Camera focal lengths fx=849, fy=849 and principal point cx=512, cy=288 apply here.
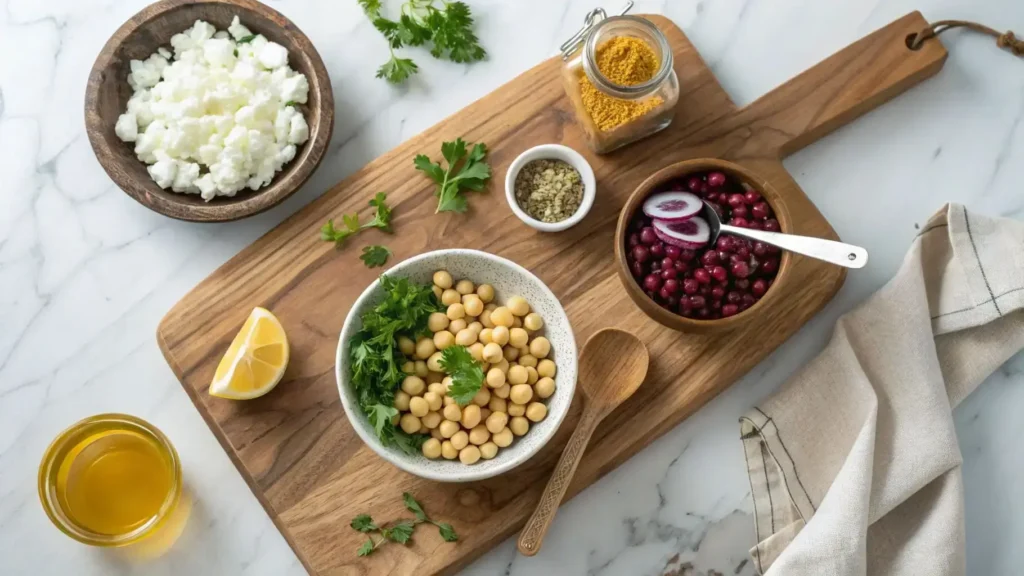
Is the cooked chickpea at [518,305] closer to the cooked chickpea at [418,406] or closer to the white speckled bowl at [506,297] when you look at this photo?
the white speckled bowl at [506,297]

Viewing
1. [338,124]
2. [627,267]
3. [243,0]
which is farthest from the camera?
[338,124]

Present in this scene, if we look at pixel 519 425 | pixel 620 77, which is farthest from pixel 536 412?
pixel 620 77

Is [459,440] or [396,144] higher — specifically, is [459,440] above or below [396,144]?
below

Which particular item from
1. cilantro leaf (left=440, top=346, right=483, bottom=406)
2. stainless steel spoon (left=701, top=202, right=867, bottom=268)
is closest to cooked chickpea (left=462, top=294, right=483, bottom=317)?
cilantro leaf (left=440, top=346, right=483, bottom=406)

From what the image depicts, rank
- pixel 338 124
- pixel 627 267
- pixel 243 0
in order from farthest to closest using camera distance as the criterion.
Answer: pixel 338 124 < pixel 243 0 < pixel 627 267

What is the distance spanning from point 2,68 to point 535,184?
1.32 m

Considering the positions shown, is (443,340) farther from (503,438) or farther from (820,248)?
(820,248)

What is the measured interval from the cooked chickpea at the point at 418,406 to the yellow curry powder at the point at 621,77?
694 mm

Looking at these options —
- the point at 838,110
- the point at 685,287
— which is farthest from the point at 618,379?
the point at 838,110

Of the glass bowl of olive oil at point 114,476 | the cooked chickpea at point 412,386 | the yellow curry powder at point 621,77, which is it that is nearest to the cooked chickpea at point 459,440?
the cooked chickpea at point 412,386

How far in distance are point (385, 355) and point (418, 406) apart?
0.41ft

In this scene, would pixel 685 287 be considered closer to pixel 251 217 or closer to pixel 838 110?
pixel 838 110

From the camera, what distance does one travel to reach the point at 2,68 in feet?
6.68

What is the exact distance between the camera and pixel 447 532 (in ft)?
5.87
